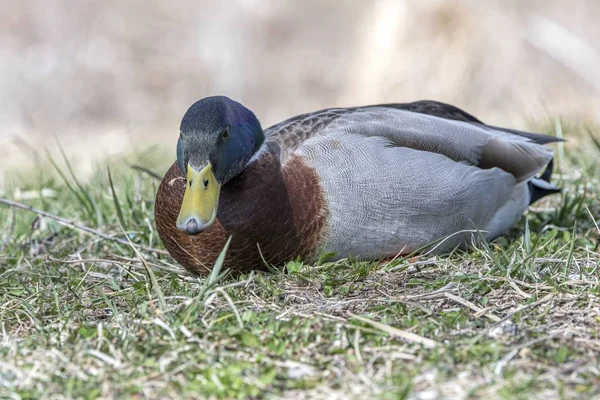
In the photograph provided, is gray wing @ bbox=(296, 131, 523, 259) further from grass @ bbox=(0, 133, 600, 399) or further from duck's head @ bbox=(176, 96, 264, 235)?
duck's head @ bbox=(176, 96, 264, 235)

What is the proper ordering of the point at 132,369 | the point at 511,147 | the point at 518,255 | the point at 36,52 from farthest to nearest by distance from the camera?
the point at 36,52 → the point at 511,147 → the point at 518,255 → the point at 132,369

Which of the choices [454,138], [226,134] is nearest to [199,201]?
[226,134]

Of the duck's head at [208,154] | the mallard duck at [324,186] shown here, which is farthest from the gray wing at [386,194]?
the duck's head at [208,154]

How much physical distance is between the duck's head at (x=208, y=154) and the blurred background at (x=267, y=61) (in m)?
4.17

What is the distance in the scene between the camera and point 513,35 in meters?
11.4

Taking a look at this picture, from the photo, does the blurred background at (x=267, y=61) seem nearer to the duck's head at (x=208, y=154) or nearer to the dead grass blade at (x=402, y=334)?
the duck's head at (x=208, y=154)

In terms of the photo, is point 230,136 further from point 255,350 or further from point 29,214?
point 29,214

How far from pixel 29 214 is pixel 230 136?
7.06 feet

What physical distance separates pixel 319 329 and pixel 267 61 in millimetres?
12799

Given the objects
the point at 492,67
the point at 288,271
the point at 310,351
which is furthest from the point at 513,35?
the point at 310,351

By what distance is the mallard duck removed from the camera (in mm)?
3529

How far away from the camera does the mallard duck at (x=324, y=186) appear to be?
353 centimetres

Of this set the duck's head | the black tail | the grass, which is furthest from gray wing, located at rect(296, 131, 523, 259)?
the black tail

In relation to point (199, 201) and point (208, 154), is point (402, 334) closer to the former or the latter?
point (199, 201)
